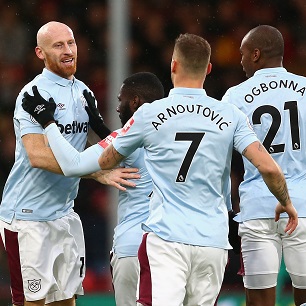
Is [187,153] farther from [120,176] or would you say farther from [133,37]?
[133,37]

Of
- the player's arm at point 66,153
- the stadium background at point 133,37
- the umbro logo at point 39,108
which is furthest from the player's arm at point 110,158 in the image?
the stadium background at point 133,37

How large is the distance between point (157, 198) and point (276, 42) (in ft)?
4.54

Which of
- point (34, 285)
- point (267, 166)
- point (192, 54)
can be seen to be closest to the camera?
point (267, 166)

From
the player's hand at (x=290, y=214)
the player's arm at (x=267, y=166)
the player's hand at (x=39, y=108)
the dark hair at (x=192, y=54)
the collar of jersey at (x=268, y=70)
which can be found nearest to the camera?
the player's arm at (x=267, y=166)

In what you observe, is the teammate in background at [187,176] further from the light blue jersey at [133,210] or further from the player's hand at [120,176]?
the light blue jersey at [133,210]

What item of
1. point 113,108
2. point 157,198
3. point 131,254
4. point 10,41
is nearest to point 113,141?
point 157,198

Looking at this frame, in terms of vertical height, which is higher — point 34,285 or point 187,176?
point 187,176

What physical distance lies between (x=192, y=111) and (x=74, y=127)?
117 cm

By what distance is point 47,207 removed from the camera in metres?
6.00

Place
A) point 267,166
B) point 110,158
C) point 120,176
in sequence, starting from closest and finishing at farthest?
point 267,166
point 110,158
point 120,176

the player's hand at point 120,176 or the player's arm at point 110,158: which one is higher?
the player's arm at point 110,158

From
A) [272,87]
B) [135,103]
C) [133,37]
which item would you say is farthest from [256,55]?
[133,37]

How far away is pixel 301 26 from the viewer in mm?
10656

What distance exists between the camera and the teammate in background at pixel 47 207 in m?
5.92
